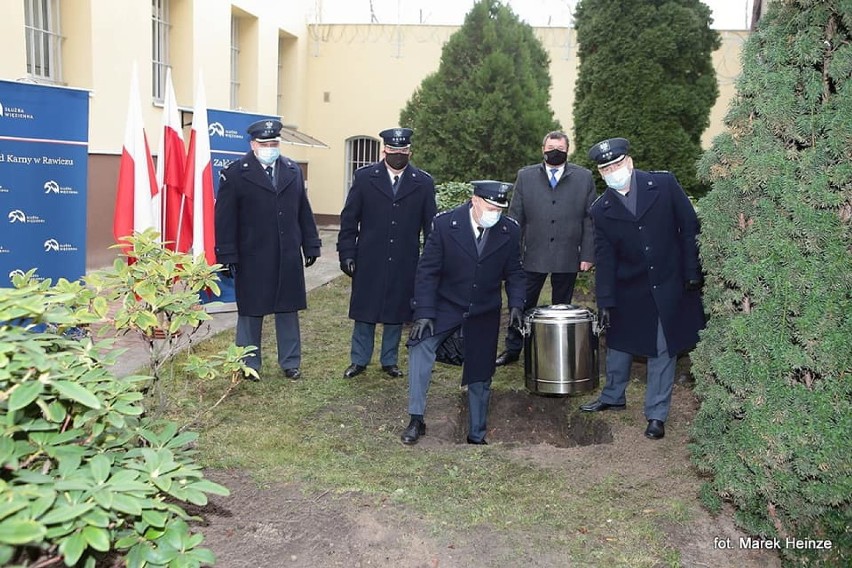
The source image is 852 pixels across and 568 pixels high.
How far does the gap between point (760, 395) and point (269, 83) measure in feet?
50.6

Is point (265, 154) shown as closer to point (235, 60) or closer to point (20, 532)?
point (20, 532)

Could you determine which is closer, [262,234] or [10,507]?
[10,507]

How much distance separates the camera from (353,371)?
698cm

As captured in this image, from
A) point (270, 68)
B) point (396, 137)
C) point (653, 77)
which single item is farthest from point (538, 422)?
point (270, 68)

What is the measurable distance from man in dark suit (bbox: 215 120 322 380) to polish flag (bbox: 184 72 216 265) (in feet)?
6.32

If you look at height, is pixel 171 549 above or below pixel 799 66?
below

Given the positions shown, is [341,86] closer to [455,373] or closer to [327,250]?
[327,250]

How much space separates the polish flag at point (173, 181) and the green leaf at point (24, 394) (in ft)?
21.1

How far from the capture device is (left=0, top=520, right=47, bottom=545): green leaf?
5.45 feet

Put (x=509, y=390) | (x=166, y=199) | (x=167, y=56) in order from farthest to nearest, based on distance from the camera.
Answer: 1. (x=167, y=56)
2. (x=166, y=199)
3. (x=509, y=390)

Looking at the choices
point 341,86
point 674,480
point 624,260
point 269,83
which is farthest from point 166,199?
point 341,86

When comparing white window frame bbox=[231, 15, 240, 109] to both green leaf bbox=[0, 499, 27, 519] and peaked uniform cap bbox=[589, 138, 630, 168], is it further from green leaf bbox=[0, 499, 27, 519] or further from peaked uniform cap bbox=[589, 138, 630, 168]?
green leaf bbox=[0, 499, 27, 519]

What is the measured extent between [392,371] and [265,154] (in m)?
2.14

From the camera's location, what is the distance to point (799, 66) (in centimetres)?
390
